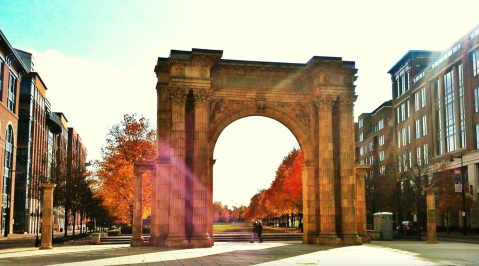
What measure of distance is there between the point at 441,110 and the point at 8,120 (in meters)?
51.9

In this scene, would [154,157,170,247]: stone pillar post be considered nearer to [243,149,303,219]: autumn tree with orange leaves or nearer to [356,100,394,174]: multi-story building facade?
[243,149,303,219]: autumn tree with orange leaves

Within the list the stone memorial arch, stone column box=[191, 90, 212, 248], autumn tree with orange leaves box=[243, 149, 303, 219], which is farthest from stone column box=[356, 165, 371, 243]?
autumn tree with orange leaves box=[243, 149, 303, 219]

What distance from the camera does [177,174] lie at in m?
31.1

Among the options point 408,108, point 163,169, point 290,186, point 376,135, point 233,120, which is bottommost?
point 290,186

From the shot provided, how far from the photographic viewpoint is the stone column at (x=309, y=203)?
33344mm

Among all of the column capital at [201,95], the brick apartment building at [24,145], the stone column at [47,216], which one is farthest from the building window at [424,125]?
the stone column at [47,216]

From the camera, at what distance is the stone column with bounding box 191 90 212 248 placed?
1224 inches

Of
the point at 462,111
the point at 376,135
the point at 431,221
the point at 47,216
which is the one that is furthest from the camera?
the point at 376,135

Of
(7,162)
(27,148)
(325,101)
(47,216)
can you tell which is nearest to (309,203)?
(325,101)

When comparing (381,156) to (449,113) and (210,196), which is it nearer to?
(449,113)

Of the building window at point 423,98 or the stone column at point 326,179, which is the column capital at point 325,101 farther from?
the building window at point 423,98

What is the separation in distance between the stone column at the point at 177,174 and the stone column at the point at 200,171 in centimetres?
65

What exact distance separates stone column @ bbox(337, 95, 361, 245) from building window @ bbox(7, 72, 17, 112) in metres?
43.6

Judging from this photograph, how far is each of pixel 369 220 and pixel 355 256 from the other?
7408cm
